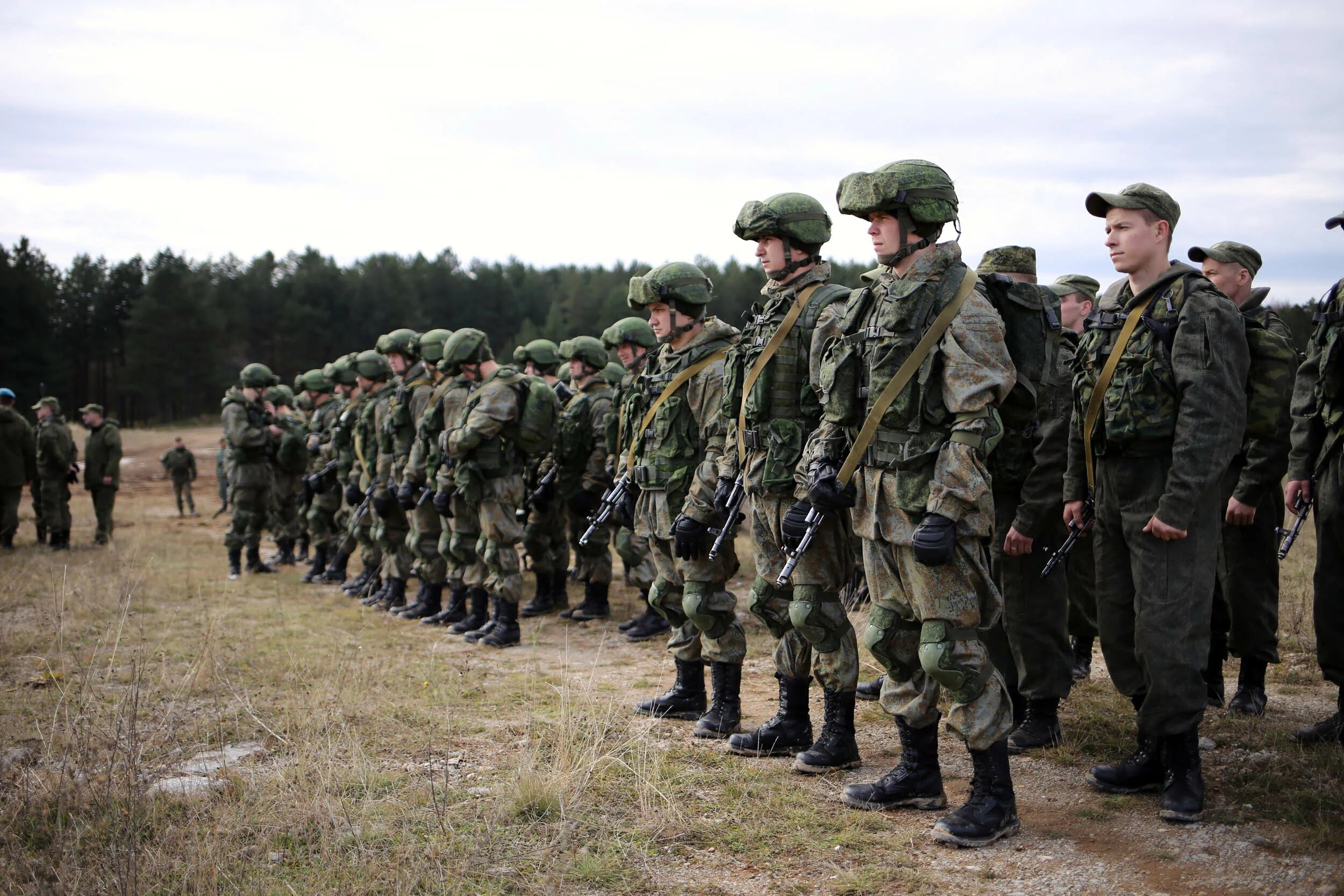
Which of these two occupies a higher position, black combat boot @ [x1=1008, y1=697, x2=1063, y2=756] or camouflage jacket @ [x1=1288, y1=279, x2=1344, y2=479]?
camouflage jacket @ [x1=1288, y1=279, x2=1344, y2=479]

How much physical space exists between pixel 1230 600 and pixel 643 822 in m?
3.80

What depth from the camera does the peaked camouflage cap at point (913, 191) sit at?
4.64 metres

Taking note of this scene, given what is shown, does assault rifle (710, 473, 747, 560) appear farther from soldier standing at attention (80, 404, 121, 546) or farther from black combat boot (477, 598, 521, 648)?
soldier standing at attention (80, 404, 121, 546)

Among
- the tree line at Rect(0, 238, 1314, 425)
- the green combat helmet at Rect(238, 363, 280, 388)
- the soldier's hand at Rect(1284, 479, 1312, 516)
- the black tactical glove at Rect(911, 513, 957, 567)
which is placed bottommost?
the black tactical glove at Rect(911, 513, 957, 567)

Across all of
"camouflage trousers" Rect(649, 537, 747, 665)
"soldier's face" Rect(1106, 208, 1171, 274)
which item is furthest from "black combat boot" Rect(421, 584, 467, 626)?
"soldier's face" Rect(1106, 208, 1171, 274)

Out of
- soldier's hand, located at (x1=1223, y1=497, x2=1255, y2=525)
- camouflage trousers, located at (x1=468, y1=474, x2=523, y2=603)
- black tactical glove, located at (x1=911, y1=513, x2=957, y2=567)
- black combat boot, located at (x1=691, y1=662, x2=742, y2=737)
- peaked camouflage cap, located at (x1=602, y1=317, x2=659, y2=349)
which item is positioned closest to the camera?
black tactical glove, located at (x1=911, y1=513, x2=957, y2=567)

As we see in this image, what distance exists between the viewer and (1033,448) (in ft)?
18.6

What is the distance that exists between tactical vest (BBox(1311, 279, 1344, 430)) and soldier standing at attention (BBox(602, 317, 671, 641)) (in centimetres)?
495

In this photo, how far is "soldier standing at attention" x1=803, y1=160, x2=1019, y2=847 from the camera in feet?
14.2

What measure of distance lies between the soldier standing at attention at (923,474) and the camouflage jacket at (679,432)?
174cm

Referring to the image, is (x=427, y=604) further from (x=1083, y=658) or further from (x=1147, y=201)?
(x=1147, y=201)

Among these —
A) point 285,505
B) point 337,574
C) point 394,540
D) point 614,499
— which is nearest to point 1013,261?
point 614,499

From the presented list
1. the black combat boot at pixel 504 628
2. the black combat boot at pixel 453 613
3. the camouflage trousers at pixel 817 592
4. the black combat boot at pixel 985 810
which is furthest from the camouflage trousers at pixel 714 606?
the black combat boot at pixel 453 613

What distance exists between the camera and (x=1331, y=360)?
5.34 m
